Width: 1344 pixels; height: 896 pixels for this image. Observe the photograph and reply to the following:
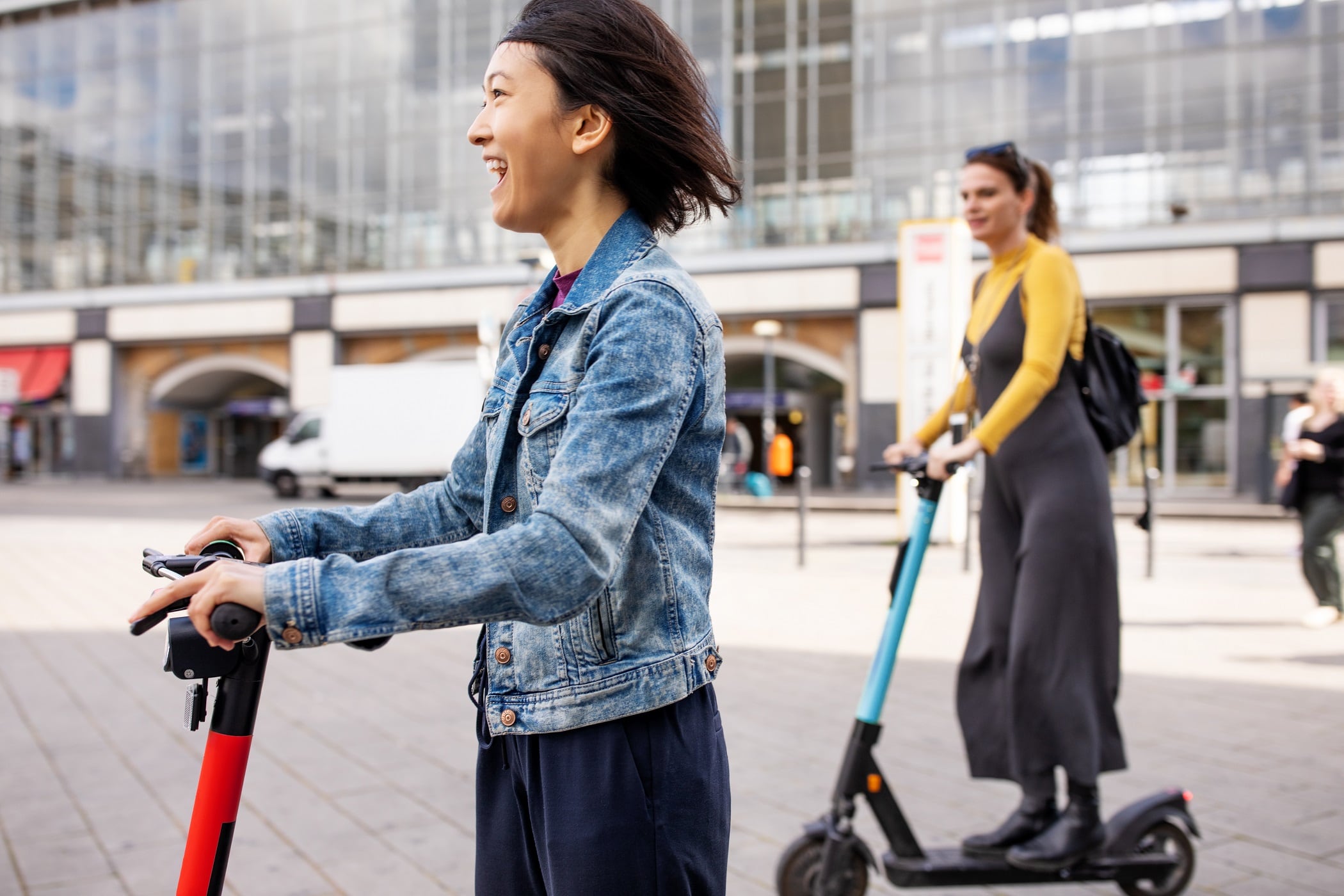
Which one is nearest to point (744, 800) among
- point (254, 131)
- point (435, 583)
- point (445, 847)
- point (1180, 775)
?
point (445, 847)

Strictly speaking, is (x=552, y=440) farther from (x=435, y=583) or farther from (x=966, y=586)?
(x=966, y=586)

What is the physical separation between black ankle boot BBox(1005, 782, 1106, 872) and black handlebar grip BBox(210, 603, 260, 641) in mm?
2285

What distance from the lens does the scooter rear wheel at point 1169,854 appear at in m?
2.97

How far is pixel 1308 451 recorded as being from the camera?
790 centimetres

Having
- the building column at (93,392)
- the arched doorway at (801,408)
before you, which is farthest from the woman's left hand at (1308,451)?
the building column at (93,392)

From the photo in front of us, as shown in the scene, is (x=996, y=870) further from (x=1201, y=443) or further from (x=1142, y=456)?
(x=1201, y=443)

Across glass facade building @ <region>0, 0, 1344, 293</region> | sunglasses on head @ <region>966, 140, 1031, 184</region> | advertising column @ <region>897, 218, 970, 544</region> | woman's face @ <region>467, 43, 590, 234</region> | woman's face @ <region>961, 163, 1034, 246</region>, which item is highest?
glass facade building @ <region>0, 0, 1344, 293</region>

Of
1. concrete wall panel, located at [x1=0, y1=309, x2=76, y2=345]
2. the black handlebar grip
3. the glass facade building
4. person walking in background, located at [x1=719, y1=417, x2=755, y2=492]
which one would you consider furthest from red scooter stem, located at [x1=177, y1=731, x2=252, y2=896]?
concrete wall panel, located at [x1=0, y1=309, x2=76, y2=345]

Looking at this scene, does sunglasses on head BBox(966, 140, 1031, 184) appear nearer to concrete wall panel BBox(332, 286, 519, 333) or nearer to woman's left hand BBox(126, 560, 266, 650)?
woman's left hand BBox(126, 560, 266, 650)

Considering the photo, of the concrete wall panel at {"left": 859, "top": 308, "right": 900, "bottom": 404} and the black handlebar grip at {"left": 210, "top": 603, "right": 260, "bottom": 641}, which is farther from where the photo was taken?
the concrete wall panel at {"left": 859, "top": 308, "right": 900, "bottom": 404}

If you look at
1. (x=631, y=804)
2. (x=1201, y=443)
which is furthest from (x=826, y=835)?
(x=1201, y=443)

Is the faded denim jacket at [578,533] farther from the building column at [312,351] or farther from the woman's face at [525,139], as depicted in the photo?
the building column at [312,351]

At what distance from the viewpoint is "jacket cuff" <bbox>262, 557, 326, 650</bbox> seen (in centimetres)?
116

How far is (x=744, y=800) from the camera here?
3.78m
